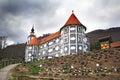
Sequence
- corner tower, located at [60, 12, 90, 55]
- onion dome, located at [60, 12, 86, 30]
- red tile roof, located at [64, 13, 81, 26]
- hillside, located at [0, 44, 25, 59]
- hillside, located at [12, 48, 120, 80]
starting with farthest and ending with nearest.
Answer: hillside, located at [0, 44, 25, 59]
red tile roof, located at [64, 13, 81, 26]
onion dome, located at [60, 12, 86, 30]
corner tower, located at [60, 12, 90, 55]
hillside, located at [12, 48, 120, 80]

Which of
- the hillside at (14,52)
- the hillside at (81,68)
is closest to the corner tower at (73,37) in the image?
the hillside at (81,68)

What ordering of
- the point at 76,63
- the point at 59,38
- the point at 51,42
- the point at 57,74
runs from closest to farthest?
the point at 57,74
the point at 76,63
the point at 59,38
the point at 51,42

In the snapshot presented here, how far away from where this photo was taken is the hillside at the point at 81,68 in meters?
38.8

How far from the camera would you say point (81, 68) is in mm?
44469

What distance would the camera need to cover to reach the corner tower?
216ft

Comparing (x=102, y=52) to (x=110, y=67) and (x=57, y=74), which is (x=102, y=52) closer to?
(x=110, y=67)

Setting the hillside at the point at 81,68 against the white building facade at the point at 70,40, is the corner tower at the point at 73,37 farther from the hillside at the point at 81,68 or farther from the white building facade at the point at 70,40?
the hillside at the point at 81,68

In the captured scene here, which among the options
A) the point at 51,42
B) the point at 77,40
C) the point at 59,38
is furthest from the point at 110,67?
the point at 51,42

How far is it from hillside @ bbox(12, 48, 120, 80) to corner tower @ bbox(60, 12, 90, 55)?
13818mm

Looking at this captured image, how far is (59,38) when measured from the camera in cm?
7519

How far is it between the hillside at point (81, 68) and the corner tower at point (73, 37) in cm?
1382

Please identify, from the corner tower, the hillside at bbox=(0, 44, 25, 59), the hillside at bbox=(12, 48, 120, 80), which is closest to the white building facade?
the corner tower

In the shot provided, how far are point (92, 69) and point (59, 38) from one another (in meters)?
32.9

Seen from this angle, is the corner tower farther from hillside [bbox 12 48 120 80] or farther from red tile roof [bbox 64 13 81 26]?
hillside [bbox 12 48 120 80]
